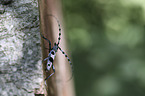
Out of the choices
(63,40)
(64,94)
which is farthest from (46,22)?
(64,94)

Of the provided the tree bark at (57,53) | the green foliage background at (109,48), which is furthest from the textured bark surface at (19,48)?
the green foliage background at (109,48)

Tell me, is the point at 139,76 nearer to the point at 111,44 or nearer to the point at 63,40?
the point at 111,44

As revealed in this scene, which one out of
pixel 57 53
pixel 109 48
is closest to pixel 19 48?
pixel 57 53

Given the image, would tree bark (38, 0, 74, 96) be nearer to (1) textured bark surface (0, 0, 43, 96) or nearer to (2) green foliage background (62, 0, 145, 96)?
(1) textured bark surface (0, 0, 43, 96)

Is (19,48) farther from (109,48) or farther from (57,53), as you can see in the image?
(109,48)

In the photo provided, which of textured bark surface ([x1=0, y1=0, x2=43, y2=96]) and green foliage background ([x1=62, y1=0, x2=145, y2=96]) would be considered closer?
textured bark surface ([x1=0, y1=0, x2=43, y2=96])

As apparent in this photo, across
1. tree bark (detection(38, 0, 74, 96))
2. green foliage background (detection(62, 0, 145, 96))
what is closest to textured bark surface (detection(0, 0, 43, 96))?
tree bark (detection(38, 0, 74, 96))

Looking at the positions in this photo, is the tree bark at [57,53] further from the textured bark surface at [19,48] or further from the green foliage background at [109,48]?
the green foliage background at [109,48]
